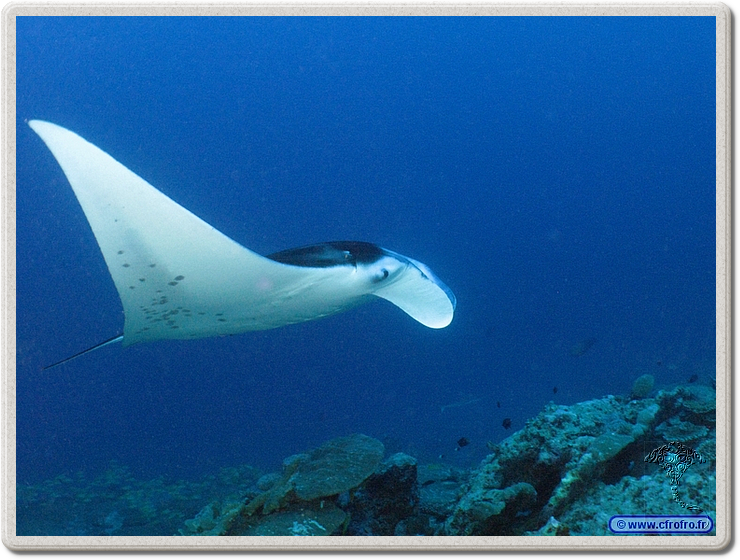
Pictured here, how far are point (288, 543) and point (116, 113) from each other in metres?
43.5

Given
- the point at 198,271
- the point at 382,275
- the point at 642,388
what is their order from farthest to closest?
the point at 642,388, the point at 382,275, the point at 198,271

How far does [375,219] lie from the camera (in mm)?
46406

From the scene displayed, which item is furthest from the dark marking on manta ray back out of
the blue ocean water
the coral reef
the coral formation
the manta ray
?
the blue ocean water

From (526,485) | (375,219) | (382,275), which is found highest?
(375,219)

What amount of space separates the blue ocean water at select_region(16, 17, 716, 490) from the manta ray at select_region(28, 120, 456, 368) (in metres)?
16.3

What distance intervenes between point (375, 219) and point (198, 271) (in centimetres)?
4489

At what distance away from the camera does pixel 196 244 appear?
189cm

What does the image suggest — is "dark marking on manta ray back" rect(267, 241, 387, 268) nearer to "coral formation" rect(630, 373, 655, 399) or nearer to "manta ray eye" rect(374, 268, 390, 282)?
"manta ray eye" rect(374, 268, 390, 282)

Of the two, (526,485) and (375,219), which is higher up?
(375,219)

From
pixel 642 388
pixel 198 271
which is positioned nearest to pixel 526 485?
pixel 642 388

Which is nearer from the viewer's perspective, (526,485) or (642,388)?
(526,485)

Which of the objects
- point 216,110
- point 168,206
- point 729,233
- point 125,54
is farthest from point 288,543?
point 216,110

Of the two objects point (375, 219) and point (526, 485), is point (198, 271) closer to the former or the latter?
point (526, 485)

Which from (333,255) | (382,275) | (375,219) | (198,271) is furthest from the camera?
(375,219)
